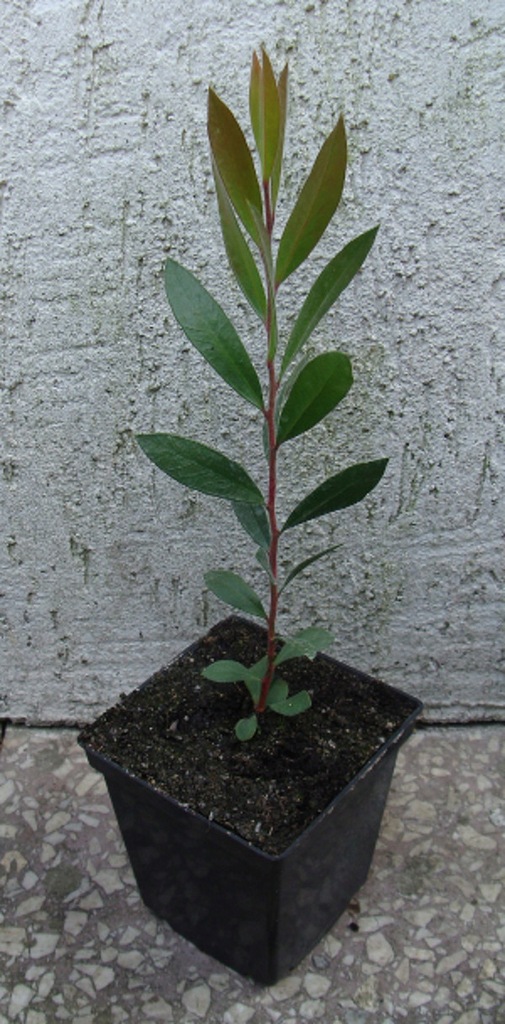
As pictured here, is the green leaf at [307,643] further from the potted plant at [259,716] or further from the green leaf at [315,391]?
the green leaf at [315,391]

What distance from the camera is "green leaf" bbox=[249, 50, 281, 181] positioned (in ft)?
2.39

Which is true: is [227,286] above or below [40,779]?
above

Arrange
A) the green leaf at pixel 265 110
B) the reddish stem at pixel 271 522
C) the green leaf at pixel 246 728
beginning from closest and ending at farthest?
the green leaf at pixel 265 110, the reddish stem at pixel 271 522, the green leaf at pixel 246 728

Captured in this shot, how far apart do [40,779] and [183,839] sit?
0.40m

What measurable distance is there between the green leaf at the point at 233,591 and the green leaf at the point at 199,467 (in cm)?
13

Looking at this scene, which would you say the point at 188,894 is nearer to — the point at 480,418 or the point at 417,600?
the point at 417,600

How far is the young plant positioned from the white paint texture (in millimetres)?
205

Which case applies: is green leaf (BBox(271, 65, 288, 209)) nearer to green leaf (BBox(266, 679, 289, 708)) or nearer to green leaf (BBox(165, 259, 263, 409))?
green leaf (BBox(165, 259, 263, 409))

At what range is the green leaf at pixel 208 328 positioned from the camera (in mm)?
877

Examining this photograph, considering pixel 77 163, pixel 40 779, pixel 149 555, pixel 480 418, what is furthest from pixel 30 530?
pixel 480 418

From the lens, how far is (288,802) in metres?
0.95

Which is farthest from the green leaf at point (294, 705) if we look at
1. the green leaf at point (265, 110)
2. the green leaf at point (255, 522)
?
the green leaf at point (265, 110)

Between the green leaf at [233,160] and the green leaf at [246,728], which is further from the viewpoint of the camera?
the green leaf at [246,728]

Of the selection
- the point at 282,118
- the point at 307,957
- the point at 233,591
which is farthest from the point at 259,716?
the point at 282,118
